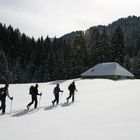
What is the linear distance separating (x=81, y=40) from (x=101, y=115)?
61.9 m

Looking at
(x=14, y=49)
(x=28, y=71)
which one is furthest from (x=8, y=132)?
(x=14, y=49)

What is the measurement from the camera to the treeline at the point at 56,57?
7038cm

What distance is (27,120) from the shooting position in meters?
15.5

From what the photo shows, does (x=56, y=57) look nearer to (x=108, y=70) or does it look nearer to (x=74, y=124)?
(x=108, y=70)

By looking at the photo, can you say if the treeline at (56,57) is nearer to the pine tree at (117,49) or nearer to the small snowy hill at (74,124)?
the pine tree at (117,49)

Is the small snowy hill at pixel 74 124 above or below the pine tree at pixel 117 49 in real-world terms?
below

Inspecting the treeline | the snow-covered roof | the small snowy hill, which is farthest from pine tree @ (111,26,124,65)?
the small snowy hill

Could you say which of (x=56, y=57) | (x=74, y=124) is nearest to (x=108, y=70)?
(x=56, y=57)

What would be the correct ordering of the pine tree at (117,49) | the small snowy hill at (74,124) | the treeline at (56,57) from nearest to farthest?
the small snowy hill at (74,124) → the pine tree at (117,49) → the treeline at (56,57)

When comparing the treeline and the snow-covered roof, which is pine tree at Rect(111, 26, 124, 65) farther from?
the snow-covered roof

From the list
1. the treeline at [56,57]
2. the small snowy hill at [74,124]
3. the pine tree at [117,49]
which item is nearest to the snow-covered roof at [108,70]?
the treeline at [56,57]

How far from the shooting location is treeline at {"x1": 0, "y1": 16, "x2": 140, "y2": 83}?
231 feet

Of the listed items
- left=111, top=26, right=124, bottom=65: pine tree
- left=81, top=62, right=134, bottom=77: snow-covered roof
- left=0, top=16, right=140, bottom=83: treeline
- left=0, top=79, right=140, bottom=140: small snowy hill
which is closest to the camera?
left=0, top=79, right=140, bottom=140: small snowy hill

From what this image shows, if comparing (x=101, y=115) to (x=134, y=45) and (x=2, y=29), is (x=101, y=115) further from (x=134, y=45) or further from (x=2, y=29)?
(x=134, y=45)
